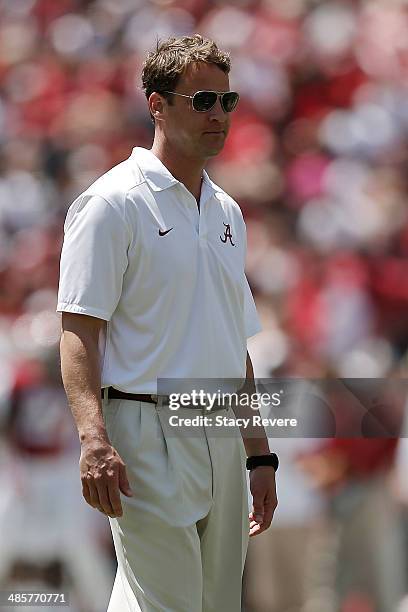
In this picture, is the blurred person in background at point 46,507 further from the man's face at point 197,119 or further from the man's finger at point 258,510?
the man's face at point 197,119

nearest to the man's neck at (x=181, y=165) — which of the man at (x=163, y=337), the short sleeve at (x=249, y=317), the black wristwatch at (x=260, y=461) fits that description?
the man at (x=163, y=337)

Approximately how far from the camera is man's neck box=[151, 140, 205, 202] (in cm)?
254

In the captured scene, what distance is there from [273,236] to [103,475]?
9.05 ft

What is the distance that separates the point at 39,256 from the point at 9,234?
31 cm

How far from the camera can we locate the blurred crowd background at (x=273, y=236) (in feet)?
13.8

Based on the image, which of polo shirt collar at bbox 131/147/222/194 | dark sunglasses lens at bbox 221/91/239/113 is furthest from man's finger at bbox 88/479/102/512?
dark sunglasses lens at bbox 221/91/239/113

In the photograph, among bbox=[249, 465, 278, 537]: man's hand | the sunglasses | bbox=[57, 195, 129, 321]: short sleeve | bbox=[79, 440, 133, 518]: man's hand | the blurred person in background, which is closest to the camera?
bbox=[79, 440, 133, 518]: man's hand

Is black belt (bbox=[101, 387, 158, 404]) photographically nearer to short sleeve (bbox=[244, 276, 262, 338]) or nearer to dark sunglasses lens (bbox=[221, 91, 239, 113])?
short sleeve (bbox=[244, 276, 262, 338])

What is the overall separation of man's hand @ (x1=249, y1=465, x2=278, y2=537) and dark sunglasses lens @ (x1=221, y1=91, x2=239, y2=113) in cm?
84

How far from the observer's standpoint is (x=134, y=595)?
2398 mm

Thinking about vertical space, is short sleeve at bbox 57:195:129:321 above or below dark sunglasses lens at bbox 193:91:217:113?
below

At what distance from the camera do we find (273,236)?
4820 mm

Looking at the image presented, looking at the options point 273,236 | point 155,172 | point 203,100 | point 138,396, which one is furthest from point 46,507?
point 203,100

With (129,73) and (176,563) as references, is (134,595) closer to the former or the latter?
(176,563)
